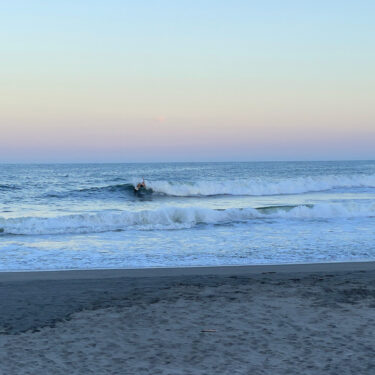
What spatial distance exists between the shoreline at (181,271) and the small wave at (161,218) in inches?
239

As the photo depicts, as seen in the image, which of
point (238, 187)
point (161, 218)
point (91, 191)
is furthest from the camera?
point (238, 187)

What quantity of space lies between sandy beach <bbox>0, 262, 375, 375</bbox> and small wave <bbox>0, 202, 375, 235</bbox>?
7512mm

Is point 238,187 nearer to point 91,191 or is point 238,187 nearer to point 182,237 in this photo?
point 91,191

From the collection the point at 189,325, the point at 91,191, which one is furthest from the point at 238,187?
the point at 189,325

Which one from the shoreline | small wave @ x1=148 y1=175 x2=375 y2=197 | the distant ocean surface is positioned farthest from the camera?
small wave @ x1=148 y1=175 x2=375 y2=197

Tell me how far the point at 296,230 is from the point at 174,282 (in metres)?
8.19

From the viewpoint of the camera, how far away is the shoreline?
8531 millimetres

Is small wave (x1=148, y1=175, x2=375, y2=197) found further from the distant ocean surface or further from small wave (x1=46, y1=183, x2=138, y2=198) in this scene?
the distant ocean surface

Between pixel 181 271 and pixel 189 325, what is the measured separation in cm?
388

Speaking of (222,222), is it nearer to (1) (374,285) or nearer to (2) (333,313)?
(1) (374,285)

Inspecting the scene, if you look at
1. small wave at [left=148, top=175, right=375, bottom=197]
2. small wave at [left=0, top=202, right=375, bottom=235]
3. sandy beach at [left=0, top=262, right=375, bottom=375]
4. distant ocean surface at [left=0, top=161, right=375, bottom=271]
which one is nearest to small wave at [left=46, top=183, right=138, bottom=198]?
small wave at [left=148, top=175, right=375, bottom=197]

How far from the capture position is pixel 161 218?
17.7 metres

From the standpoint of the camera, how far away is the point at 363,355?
169 inches

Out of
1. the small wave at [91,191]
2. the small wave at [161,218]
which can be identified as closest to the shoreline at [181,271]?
the small wave at [161,218]
